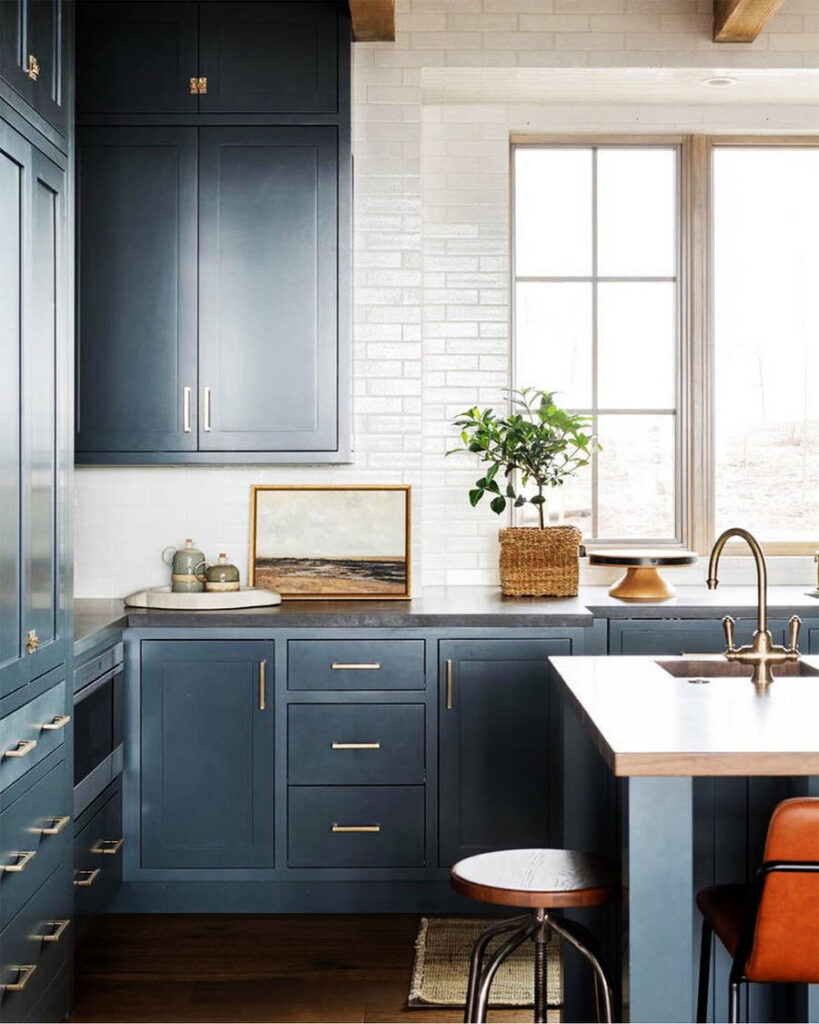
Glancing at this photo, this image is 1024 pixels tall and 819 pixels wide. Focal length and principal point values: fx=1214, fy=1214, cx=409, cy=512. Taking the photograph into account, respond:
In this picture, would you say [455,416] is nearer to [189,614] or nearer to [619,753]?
[189,614]

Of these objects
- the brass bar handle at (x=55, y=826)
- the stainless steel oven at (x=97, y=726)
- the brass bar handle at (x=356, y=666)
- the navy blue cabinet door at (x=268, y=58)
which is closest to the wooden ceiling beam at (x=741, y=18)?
the navy blue cabinet door at (x=268, y=58)

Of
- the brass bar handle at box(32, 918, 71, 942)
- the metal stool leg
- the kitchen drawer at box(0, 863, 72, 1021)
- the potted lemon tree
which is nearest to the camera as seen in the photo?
the metal stool leg

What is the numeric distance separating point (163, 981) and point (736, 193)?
12.7 ft

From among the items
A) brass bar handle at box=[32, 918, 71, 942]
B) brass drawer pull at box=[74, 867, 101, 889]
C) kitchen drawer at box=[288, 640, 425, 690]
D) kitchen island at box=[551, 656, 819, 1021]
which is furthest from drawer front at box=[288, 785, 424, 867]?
kitchen island at box=[551, 656, 819, 1021]

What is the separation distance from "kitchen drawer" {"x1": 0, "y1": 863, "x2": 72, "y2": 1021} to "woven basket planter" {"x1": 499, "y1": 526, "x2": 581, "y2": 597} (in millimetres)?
2070

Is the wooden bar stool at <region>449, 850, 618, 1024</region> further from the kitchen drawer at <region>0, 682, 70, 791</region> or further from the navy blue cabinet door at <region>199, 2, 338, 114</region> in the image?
the navy blue cabinet door at <region>199, 2, 338, 114</region>

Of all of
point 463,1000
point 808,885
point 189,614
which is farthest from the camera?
point 189,614

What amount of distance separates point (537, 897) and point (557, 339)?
3.24 metres

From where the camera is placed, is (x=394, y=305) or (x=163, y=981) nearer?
(x=163, y=981)

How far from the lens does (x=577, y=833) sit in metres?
2.88

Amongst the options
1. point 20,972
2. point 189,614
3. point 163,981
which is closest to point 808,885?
point 20,972

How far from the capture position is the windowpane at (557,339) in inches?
207

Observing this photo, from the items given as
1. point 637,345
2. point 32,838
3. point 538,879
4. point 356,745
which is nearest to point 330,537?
point 356,745

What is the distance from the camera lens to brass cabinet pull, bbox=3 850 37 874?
2.78 metres
